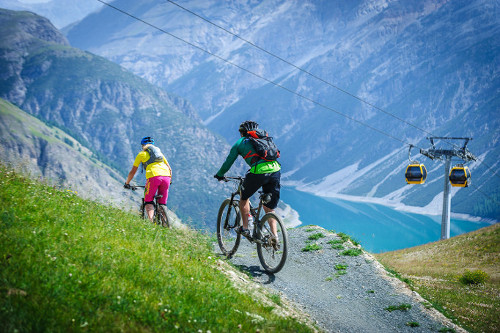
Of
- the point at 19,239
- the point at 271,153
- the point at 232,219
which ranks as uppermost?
the point at 271,153

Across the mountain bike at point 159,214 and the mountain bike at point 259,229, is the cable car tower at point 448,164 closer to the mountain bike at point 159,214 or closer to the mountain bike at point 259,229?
the mountain bike at point 259,229

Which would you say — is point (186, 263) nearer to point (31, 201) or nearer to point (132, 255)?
point (132, 255)

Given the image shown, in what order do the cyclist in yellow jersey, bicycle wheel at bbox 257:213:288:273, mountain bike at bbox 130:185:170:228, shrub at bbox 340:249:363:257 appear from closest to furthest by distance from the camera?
bicycle wheel at bbox 257:213:288:273, the cyclist in yellow jersey, mountain bike at bbox 130:185:170:228, shrub at bbox 340:249:363:257

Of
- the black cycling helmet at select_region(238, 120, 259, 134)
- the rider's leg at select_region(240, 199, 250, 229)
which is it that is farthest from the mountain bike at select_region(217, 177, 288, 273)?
the black cycling helmet at select_region(238, 120, 259, 134)

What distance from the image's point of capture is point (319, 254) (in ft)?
44.4

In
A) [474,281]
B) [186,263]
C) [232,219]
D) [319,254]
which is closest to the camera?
[186,263]

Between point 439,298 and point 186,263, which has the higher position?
point 439,298

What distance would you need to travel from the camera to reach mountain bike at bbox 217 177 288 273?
9.37 m

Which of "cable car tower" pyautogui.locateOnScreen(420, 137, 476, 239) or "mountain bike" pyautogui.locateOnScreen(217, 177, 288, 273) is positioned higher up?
"cable car tower" pyautogui.locateOnScreen(420, 137, 476, 239)

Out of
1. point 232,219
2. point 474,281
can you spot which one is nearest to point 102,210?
point 232,219

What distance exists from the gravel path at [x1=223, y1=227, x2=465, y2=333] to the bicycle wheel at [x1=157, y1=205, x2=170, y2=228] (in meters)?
2.02

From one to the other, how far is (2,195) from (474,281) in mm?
18178

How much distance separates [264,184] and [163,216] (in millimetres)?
3126

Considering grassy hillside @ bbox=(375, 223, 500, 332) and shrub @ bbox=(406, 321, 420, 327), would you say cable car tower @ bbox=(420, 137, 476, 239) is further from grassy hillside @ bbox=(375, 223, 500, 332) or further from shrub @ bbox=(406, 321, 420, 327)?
shrub @ bbox=(406, 321, 420, 327)
